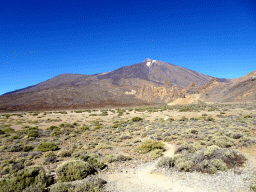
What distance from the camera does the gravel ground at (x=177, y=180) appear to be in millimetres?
4971

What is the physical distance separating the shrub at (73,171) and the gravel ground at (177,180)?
696mm

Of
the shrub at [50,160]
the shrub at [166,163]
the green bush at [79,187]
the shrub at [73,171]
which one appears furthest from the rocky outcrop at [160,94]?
the green bush at [79,187]

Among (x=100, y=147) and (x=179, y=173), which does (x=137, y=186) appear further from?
(x=100, y=147)

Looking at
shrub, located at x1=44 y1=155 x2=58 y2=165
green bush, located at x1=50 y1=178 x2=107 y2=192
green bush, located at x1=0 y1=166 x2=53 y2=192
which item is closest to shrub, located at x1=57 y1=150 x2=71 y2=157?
shrub, located at x1=44 y1=155 x2=58 y2=165

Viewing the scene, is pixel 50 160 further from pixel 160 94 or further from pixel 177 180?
pixel 160 94

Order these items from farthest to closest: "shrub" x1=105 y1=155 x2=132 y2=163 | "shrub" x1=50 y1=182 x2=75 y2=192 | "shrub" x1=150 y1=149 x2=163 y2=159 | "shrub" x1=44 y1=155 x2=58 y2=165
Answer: "shrub" x1=150 y1=149 x2=163 y2=159, "shrub" x1=44 y1=155 x2=58 y2=165, "shrub" x1=105 y1=155 x2=132 y2=163, "shrub" x1=50 y1=182 x2=75 y2=192

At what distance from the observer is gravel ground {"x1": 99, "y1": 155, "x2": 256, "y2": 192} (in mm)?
4971

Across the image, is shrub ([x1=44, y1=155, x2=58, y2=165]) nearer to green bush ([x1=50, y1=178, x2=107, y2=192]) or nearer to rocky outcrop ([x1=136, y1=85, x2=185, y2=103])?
green bush ([x1=50, y1=178, x2=107, y2=192])

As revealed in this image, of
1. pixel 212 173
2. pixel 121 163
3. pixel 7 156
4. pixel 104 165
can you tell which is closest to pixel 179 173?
pixel 212 173

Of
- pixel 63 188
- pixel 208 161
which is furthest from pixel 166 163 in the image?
pixel 63 188

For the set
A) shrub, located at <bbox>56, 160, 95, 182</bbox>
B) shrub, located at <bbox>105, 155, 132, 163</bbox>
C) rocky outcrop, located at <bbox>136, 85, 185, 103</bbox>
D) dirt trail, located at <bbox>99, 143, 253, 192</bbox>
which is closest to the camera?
dirt trail, located at <bbox>99, 143, 253, 192</bbox>

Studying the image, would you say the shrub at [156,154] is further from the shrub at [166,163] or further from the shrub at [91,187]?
the shrub at [91,187]

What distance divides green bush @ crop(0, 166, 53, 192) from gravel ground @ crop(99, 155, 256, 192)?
2.11m

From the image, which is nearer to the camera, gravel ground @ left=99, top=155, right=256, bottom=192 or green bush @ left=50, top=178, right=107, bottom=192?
green bush @ left=50, top=178, right=107, bottom=192
